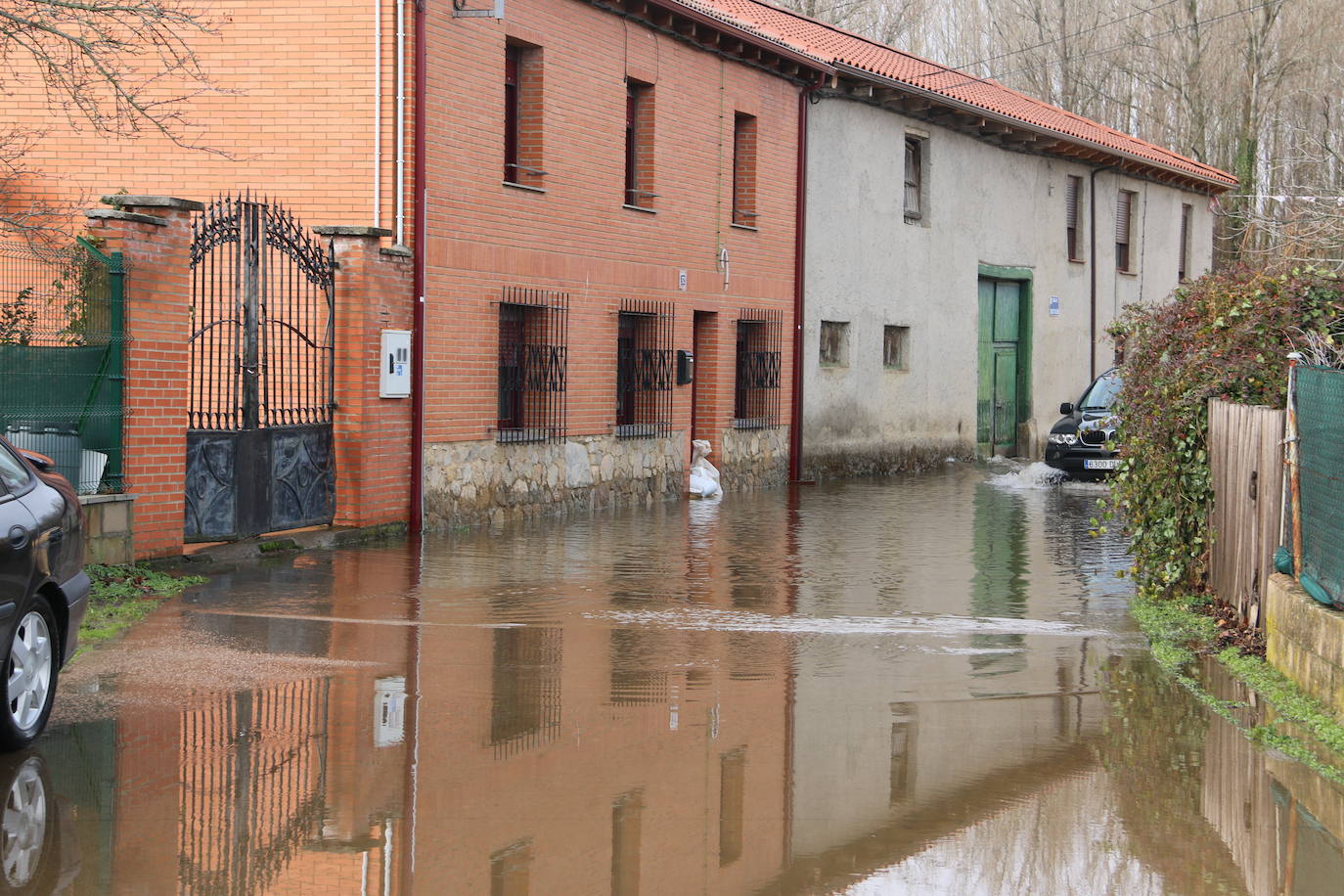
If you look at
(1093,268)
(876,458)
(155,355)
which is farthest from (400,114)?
(1093,268)

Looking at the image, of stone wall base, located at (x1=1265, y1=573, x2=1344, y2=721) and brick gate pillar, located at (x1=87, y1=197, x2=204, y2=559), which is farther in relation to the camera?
brick gate pillar, located at (x1=87, y1=197, x2=204, y2=559)

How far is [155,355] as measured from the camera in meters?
12.4

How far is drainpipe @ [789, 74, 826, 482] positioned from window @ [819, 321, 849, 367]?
3.59ft

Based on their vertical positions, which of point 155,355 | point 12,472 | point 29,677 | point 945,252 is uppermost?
point 945,252

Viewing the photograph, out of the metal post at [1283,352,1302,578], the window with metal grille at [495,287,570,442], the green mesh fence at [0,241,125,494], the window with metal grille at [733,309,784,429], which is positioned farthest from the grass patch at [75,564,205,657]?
the window with metal grille at [733,309,784,429]

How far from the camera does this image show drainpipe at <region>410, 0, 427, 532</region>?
51.0 ft

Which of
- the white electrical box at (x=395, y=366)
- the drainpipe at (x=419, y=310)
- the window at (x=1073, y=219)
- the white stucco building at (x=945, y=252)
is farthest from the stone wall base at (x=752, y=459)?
the window at (x=1073, y=219)

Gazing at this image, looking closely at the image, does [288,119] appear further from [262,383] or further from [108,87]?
[262,383]

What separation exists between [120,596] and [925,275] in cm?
1898

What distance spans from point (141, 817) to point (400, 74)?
35.7ft

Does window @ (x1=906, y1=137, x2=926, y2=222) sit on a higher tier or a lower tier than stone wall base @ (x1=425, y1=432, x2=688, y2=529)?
higher

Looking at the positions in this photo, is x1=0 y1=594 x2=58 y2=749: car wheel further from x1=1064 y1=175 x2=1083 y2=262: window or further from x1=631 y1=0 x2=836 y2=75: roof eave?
x1=1064 y1=175 x2=1083 y2=262: window

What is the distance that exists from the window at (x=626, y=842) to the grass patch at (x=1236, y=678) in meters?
2.79

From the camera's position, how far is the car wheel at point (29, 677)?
6.50 m
